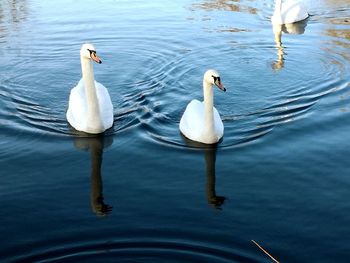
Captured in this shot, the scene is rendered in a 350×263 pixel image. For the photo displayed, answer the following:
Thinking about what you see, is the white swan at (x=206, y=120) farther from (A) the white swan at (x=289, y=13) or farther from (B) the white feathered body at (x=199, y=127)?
(A) the white swan at (x=289, y=13)

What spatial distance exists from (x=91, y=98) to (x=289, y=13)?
12.7 metres

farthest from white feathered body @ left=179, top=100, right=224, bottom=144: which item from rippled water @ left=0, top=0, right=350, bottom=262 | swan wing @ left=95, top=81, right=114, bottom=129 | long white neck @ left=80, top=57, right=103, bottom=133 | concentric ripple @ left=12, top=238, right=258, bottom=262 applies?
concentric ripple @ left=12, top=238, right=258, bottom=262

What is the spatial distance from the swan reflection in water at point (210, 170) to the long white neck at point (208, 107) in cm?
33

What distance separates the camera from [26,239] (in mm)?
8828

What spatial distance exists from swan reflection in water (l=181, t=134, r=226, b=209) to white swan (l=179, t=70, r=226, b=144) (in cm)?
9

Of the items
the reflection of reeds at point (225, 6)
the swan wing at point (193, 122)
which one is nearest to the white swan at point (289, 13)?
the reflection of reeds at point (225, 6)

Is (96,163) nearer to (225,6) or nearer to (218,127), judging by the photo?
(218,127)

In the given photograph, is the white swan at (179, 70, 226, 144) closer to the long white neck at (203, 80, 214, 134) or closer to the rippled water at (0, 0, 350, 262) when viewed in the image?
the long white neck at (203, 80, 214, 134)

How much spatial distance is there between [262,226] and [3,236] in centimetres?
380

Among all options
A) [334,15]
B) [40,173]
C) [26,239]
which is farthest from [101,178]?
[334,15]

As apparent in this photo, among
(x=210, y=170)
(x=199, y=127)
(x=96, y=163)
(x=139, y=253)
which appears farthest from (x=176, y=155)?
(x=139, y=253)

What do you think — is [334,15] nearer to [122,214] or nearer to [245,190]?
[245,190]

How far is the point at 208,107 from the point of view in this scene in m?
11.6

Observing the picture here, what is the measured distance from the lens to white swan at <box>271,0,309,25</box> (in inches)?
883
